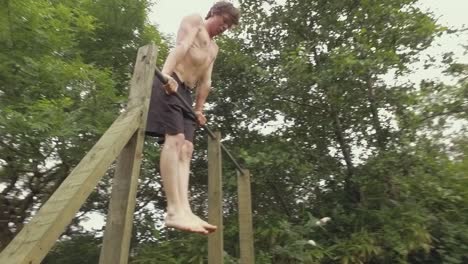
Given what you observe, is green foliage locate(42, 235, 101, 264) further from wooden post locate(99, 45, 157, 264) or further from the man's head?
wooden post locate(99, 45, 157, 264)

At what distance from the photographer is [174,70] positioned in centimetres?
225

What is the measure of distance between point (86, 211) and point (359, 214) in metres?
3.67

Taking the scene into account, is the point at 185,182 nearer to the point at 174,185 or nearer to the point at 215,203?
the point at 174,185

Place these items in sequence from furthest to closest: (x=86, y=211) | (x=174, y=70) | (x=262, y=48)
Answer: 1. (x=86, y=211)
2. (x=262, y=48)
3. (x=174, y=70)

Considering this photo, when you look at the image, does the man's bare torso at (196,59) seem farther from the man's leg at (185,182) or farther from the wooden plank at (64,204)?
the wooden plank at (64,204)

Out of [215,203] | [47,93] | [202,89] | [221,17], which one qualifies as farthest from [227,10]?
[47,93]

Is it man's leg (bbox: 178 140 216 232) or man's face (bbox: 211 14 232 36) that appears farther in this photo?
man's face (bbox: 211 14 232 36)

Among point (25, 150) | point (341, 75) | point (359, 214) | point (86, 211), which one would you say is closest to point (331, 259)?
point (359, 214)

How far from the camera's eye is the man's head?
2.37 meters

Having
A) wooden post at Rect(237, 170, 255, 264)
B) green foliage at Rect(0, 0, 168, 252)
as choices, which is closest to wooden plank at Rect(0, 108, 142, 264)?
wooden post at Rect(237, 170, 255, 264)

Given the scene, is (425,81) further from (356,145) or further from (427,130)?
(356,145)

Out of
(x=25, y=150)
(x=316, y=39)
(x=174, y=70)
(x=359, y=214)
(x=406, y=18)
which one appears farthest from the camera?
(x=316, y=39)

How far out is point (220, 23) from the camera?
241cm

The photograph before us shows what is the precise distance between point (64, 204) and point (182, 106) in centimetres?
104
